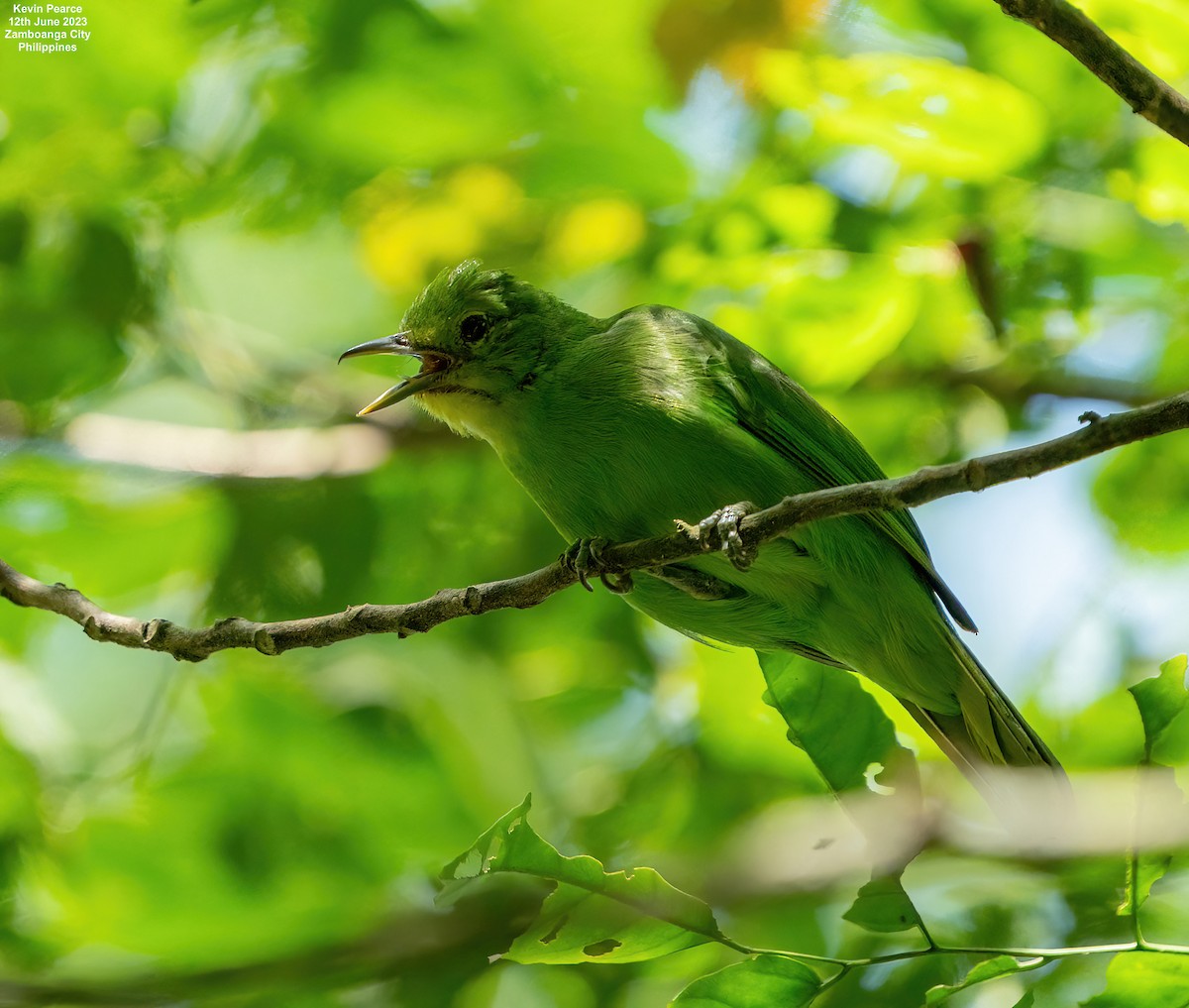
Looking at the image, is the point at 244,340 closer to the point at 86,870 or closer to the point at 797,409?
the point at 86,870

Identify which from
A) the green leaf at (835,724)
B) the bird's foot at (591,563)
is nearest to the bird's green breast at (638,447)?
the bird's foot at (591,563)

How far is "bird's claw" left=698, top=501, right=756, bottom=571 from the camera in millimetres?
3299

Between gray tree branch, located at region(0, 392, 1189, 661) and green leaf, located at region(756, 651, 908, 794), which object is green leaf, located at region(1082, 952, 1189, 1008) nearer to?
green leaf, located at region(756, 651, 908, 794)

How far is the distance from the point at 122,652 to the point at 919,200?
13.8ft

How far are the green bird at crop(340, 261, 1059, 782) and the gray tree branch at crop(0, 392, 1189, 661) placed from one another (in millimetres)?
286

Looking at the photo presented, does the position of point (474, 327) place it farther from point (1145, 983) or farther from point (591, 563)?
point (1145, 983)

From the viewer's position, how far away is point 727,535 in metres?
3.36

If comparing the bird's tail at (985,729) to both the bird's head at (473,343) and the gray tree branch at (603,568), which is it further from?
the bird's head at (473,343)

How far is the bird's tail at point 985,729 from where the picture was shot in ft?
14.2

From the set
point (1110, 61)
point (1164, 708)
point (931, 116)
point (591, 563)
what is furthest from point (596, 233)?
point (1164, 708)

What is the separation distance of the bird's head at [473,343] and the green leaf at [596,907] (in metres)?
2.08

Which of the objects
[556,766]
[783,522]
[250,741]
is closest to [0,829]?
[250,741]

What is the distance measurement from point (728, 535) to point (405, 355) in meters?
1.88

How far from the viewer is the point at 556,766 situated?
542 centimetres
